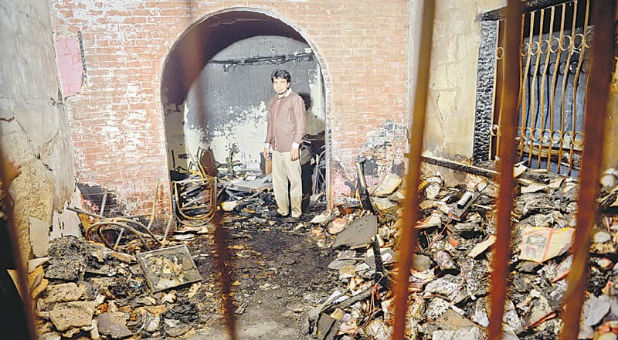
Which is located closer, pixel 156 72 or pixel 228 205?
pixel 156 72

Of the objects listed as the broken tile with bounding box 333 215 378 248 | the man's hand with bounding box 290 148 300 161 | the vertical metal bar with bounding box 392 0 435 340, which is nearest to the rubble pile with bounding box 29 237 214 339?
the broken tile with bounding box 333 215 378 248

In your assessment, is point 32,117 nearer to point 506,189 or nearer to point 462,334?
point 506,189

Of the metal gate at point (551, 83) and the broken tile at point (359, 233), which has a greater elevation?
the metal gate at point (551, 83)

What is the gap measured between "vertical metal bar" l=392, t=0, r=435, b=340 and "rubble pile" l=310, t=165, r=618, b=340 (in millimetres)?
1637

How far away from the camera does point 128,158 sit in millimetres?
4992

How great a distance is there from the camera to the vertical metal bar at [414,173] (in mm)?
1141

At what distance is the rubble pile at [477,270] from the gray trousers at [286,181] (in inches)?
58.6

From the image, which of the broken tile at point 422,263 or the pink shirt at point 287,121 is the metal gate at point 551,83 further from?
the pink shirt at point 287,121

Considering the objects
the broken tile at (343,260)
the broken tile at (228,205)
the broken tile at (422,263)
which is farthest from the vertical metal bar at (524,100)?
the broken tile at (228,205)

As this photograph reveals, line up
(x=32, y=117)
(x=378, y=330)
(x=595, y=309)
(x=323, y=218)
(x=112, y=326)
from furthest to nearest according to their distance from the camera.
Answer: (x=323, y=218), (x=32, y=117), (x=112, y=326), (x=378, y=330), (x=595, y=309)

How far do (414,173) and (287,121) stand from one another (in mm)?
4278

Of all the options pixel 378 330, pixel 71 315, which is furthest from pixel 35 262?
pixel 378 330

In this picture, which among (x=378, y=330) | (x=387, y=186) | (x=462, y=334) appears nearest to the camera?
(x=462, y=334)

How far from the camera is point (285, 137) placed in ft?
17.9
